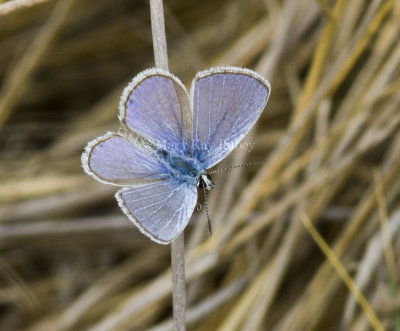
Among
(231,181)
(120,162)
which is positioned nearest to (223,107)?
(120,162)

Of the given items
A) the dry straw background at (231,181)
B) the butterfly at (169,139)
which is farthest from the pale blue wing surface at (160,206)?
the dry straw background at (231,181)

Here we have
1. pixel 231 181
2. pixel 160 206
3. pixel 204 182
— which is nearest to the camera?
pixel 160 206

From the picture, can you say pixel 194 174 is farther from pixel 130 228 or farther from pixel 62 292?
pixel 62 292

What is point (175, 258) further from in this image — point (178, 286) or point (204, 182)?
point (204, 182)

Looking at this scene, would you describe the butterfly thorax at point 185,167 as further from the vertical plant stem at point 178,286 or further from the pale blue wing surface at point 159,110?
the vertical plant stem at point 178,286

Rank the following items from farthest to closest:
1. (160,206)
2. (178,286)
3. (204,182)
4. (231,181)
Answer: (231,181) → (204,182) → (160,206) → (178,286)
